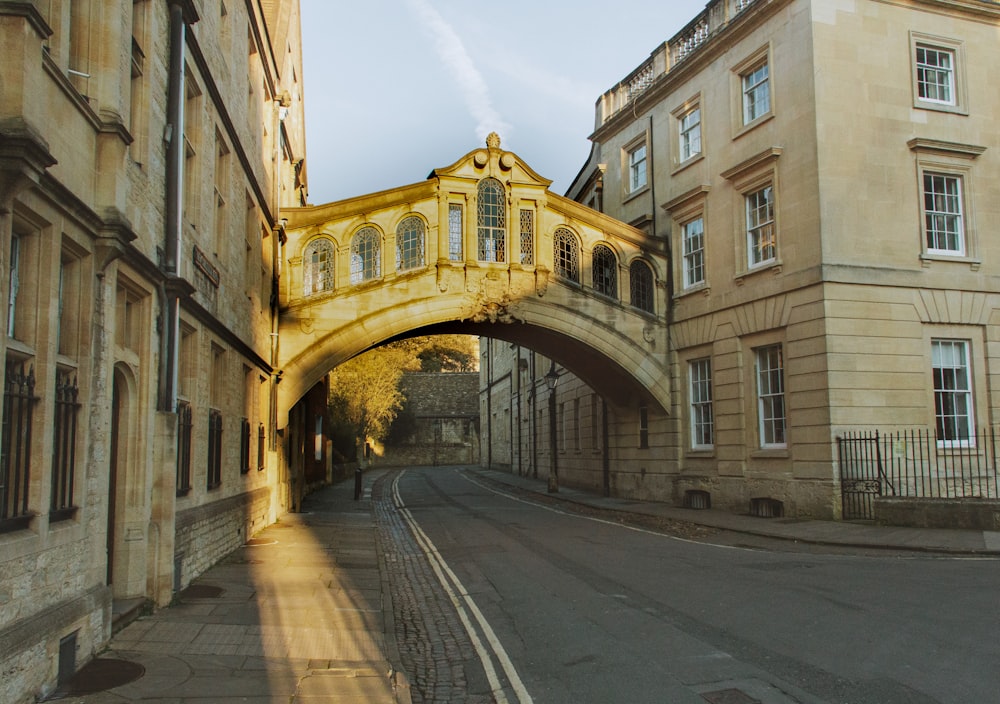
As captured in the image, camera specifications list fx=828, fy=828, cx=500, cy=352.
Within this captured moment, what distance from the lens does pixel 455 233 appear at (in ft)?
74.4

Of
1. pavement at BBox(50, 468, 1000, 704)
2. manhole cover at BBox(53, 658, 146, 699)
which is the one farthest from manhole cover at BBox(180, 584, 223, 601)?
manhole cover at BBox(53, 658, 146, 699)

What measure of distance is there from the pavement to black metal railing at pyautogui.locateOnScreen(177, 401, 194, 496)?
129 cm

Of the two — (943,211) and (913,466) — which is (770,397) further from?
(943,211)

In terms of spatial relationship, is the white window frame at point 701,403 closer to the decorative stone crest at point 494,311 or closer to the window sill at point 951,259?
the decorative stone crest at point 494,311

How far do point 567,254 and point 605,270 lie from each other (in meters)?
1.35

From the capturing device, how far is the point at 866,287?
1841cm

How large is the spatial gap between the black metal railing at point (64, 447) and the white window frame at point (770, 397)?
1609cm

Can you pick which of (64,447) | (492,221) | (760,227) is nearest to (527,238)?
(492,221)

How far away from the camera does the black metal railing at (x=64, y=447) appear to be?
6395mm

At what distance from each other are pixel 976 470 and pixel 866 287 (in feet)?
15.7

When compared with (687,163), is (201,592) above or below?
below

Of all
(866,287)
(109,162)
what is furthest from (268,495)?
(866,287)

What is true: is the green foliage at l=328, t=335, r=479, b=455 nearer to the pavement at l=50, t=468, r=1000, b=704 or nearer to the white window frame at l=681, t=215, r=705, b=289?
the white window frame at l=681, t=215, r=705, b=289

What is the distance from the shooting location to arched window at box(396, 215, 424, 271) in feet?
73.0
